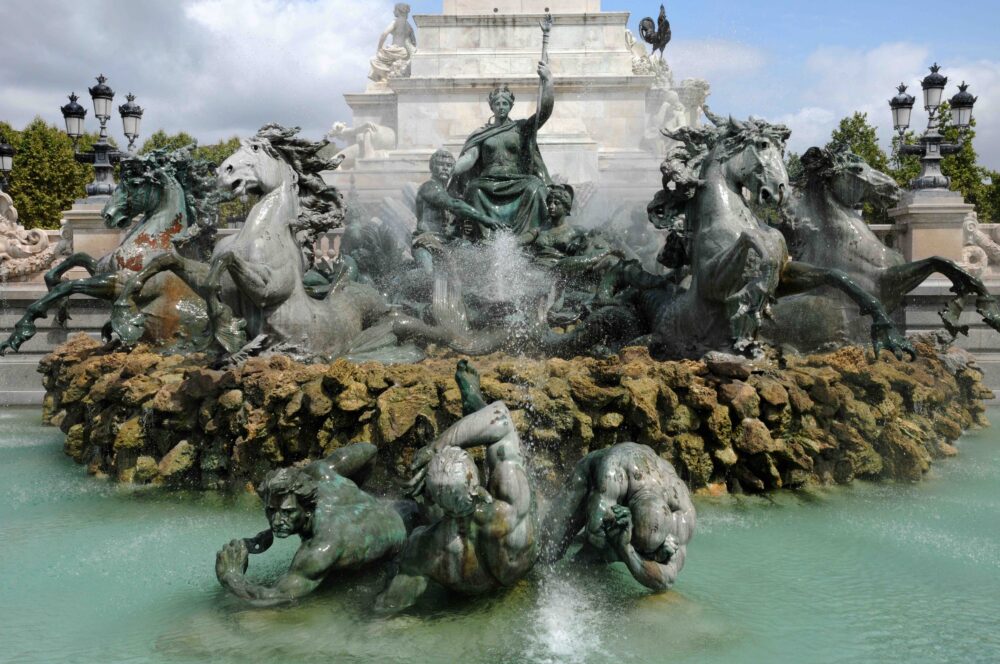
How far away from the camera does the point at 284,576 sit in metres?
3.79

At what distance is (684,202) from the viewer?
303 inches

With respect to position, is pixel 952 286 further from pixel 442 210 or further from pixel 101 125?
pixel 101 125

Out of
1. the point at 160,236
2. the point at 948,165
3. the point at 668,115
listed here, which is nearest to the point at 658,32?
the point at 668,115

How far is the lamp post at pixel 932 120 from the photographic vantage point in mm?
13734

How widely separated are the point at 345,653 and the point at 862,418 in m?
4.26

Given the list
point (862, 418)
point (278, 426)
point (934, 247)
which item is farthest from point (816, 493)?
point (934, 247)

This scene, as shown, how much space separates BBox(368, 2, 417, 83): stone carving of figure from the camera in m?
17.5

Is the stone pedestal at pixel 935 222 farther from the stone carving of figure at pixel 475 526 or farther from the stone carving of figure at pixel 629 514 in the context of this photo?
the stone carving of figure at pixel 475 526

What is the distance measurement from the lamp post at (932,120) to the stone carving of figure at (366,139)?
920cm

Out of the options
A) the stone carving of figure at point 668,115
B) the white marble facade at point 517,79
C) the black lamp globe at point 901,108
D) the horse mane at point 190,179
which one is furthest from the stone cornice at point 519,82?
the horse mane at point 190,179

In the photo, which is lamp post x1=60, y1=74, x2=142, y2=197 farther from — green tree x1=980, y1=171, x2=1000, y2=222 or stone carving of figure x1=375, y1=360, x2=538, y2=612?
green tree x1=980, y1=171, x2=1000, y2=222

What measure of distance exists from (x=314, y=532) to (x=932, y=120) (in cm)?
1404

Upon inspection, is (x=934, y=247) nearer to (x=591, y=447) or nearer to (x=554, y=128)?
(x=554, y=128)

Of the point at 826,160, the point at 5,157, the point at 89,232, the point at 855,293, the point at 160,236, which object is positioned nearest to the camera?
the point at 855,293
